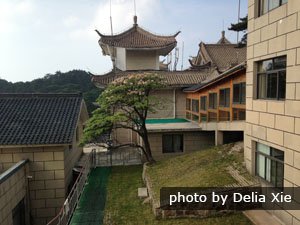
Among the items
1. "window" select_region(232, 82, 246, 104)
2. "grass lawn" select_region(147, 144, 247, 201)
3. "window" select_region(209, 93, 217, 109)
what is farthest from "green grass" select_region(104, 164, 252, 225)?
"window" select_region(209, 93, 217, 109)

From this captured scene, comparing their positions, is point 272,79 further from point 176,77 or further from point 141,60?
point 141,60

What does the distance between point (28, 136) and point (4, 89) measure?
3316cm

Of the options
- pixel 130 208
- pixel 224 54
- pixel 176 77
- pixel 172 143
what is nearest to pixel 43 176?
pixel 130 208

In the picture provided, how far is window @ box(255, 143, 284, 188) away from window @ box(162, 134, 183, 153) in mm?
7530

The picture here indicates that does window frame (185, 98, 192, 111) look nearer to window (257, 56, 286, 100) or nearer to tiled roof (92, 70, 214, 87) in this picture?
tiled roof (92, 70, 214, 87)

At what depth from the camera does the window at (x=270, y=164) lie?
783cm

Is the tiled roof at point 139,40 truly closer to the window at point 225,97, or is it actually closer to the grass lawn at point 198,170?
the window at point 225,97

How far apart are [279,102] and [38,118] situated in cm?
935

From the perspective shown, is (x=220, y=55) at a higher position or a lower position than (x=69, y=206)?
higher

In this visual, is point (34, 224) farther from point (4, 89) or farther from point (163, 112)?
point (4, 89)

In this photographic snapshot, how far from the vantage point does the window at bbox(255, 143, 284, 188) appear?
25.7 ft

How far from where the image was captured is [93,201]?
1109cm

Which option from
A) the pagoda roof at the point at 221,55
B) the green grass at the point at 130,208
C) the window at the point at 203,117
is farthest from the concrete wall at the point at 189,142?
the pagoda roof at the point at 221,55

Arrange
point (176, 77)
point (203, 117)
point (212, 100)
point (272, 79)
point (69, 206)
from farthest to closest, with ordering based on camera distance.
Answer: point (176, 77)
point (203, 117)
point (212, 100)
point (69, 206)
point (272, 79)
